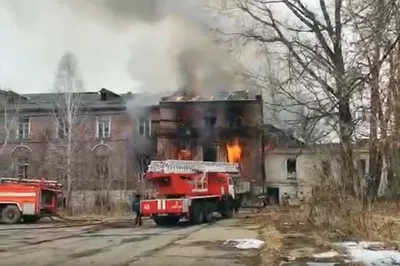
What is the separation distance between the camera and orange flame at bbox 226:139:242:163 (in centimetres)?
4041

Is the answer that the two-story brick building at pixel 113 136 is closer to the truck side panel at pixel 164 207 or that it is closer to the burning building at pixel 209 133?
the burning building at pixel 209 133

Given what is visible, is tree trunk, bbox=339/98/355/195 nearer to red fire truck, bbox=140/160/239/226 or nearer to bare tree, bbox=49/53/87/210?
red fire truck, bbox=140/160/239/226

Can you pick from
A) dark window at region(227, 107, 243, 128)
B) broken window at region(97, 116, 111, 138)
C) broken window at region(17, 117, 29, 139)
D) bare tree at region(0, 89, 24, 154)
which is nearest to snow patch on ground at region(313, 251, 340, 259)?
dark window at region(227, 107, 243, 128)

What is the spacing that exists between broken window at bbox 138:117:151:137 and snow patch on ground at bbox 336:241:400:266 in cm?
2943

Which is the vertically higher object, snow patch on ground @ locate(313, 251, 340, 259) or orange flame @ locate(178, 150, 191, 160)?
orange flame @ locate(178, 150, 191, 160)

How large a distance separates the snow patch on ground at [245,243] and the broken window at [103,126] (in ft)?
111

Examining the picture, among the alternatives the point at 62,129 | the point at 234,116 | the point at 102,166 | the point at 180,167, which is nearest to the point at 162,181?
the point at 180,167

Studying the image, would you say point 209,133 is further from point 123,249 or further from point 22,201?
point 123,249

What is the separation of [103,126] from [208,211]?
24681mm

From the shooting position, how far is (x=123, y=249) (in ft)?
54.3

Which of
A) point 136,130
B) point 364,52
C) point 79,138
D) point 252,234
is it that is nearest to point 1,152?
point 79,138

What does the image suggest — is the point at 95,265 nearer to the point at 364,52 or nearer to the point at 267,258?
the point at 267,258

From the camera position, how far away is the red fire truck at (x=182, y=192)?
87.2 feet

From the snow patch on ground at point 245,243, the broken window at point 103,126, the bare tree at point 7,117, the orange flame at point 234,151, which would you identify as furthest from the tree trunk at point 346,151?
the bare tree at point 7,117
